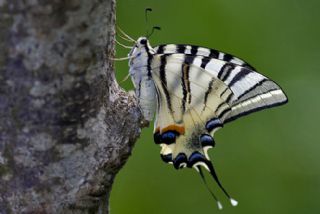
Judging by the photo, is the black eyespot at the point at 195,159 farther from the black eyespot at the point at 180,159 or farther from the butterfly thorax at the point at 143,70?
the butterfly thorax at the point at 143,70

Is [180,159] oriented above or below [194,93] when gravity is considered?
below

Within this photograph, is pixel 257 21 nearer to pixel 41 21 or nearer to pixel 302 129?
pixel 302 129

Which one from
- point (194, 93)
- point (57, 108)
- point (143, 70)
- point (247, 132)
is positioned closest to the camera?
point (57, 108)

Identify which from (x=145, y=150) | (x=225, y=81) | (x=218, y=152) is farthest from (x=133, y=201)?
(x=225, y=81)

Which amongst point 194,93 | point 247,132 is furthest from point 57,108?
point 247,132

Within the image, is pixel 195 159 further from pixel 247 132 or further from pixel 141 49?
pixel 247 132

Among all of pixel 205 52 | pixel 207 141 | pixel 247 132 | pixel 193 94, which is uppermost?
pixel 205 52

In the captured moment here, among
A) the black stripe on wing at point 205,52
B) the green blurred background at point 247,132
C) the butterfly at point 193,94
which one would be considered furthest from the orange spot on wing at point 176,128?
the green blurred background at point 247,132

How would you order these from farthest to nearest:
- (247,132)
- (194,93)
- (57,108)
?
(247,132)
(194,93)
(57,108)
